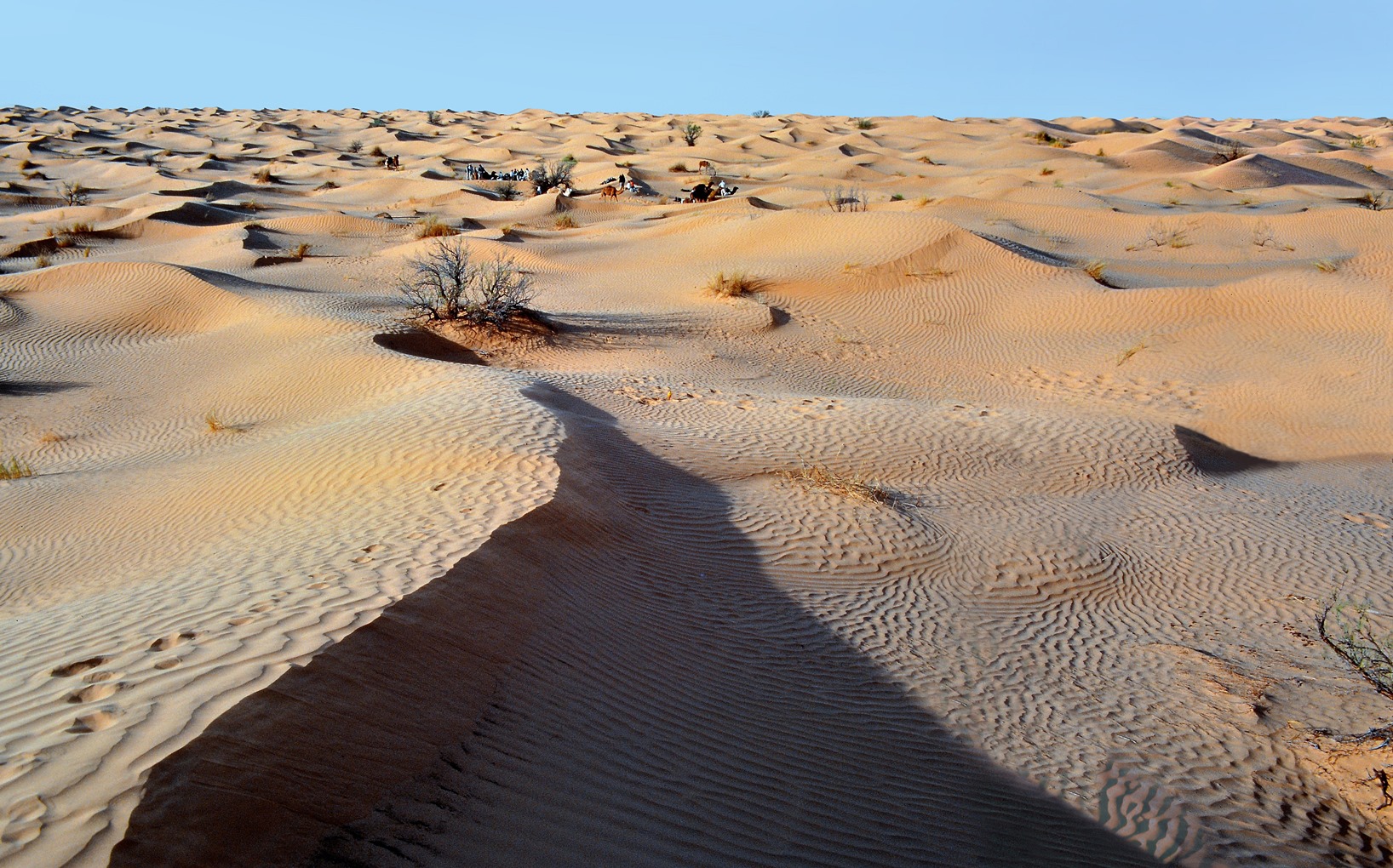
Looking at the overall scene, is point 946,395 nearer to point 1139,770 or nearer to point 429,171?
point 1139,770

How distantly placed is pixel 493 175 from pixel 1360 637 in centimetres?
3181

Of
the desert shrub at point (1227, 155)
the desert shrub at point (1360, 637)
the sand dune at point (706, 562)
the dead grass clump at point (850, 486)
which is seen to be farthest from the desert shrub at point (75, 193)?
the desert shrub at point (1227, 155)

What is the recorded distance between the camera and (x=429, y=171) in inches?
1339

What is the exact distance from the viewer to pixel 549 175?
32406 mm

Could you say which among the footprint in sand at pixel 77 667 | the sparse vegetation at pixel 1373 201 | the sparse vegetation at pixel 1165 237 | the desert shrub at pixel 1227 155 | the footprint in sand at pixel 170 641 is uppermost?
the desert shrub at pixel 1227 155

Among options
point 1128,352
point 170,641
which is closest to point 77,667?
point 170,641

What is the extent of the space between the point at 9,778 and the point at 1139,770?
15.1ft

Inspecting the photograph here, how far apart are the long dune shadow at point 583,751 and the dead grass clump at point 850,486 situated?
186 centimetres

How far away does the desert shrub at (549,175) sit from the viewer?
30.1 m

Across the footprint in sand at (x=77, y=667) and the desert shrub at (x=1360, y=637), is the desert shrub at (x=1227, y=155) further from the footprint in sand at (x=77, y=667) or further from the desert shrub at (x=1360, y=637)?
the footprint in sand at (x=77, y=667)

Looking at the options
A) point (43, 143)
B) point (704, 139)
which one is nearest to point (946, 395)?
point (704, 139)

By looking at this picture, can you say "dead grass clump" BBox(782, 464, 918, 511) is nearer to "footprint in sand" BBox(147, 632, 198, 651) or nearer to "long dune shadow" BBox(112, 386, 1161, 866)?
"long dune shadow" BBox(112, 386, 1161, 866)

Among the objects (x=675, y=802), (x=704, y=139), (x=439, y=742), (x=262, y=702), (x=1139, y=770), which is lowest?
(x=1139, y=770)

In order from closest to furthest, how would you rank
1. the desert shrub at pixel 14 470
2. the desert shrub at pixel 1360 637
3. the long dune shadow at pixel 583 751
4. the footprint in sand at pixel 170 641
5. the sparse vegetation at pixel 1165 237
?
1. the long dune shadow at pixel 583 751
2. the footprint in sand at pixel 170 641
3. the desert shrub at pixel 1360 637
4. the desert shrub at pixel 14 470
5. the sparse vegetation at pixel 1165 237
